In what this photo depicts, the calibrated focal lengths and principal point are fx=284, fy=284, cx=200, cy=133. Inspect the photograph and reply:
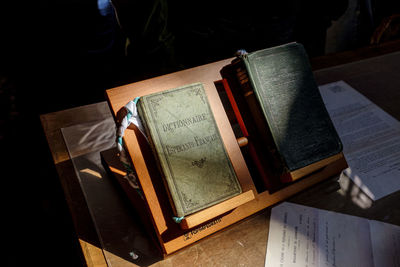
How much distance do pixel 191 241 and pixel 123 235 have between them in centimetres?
19

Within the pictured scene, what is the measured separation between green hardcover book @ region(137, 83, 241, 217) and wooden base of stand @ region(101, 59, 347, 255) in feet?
0.10

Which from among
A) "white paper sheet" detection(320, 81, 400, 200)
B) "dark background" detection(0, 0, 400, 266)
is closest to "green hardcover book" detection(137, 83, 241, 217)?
"white paper sheet" detection(320, 81, 400, 200)

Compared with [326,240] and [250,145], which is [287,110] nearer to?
[250,145]

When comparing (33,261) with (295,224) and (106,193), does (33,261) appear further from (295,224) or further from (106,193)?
(295,224)

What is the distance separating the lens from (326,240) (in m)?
0.74

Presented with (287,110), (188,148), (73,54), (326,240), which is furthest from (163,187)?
(73,54)

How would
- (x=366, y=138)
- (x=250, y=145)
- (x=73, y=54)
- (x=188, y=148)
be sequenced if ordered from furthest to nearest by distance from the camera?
(x=73, y=54), (x=366, y=138), (x=250, y=145), (x=188, y=148)

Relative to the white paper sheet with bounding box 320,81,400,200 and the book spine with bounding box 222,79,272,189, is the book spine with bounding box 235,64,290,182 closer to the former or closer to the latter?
the book spine with bounding box 222,79,272,189

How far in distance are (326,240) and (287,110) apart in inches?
14.3

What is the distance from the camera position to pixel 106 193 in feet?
2.61

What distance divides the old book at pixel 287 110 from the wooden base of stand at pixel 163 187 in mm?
74

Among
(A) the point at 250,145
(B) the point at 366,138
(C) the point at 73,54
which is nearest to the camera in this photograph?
(A) the point at 250,145

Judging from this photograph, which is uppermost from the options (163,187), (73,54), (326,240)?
(73,54)

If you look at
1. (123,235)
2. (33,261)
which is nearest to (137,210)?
(123,235)
